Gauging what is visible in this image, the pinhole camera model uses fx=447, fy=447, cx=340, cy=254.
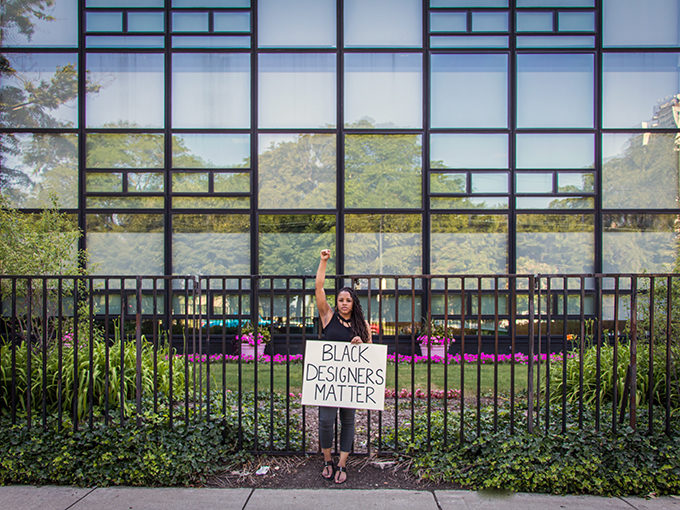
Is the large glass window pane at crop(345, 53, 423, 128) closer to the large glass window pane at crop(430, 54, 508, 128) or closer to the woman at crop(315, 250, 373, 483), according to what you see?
the large glass window pane at crop(430, 54, 508, 128)

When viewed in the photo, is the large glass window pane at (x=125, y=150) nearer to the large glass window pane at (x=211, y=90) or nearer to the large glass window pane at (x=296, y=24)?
the large glass window pane at (x=211, y=90)

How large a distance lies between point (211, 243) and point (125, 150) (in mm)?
2618

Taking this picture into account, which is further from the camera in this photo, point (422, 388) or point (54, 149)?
point (54, 149)

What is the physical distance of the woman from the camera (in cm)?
393

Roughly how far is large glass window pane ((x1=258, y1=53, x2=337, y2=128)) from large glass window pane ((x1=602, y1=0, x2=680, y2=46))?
591 centimetres

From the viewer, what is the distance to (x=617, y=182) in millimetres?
9422

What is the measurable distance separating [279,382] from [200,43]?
23.4 ft

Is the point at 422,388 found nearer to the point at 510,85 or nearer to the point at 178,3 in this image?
the point at 510,85

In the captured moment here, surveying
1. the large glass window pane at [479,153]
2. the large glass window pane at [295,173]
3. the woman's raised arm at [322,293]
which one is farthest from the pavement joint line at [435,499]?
the large glass window pane at [479,153]

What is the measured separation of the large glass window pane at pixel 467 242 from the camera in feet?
30.7

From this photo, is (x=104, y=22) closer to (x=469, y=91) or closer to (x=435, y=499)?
(x=469, y=91)

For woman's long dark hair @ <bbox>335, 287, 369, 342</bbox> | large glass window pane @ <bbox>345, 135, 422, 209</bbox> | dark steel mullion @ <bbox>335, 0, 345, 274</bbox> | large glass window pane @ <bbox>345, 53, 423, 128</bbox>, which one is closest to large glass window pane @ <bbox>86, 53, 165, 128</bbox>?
dark steel mullion @ <bbox>335, 0, 345, 274</bbox>

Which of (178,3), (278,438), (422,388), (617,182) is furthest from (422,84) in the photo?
(278,438)

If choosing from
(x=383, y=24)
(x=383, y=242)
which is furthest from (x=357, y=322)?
(x=383, y=24)
